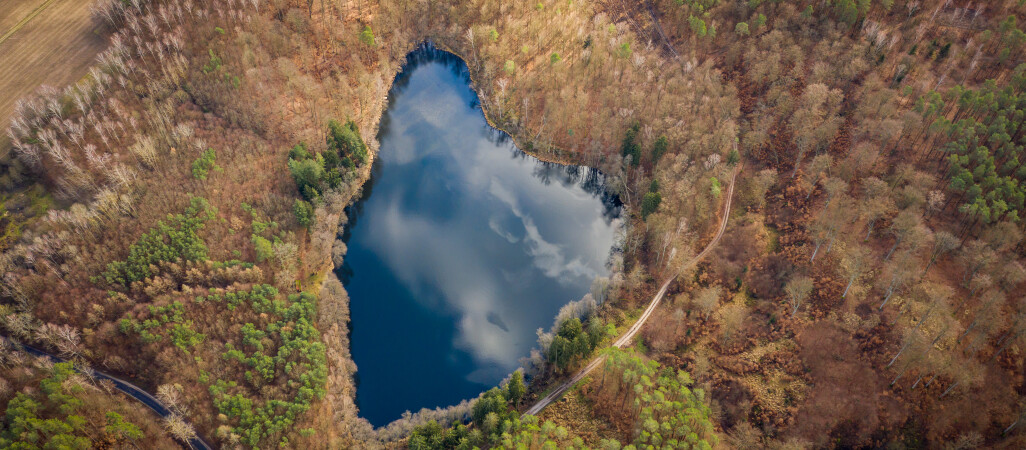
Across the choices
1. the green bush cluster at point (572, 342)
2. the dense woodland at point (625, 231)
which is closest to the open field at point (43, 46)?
the dense woodland at point (625, 231)

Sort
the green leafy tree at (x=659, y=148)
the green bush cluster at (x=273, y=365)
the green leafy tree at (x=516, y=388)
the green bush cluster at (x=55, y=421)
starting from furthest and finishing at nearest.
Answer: the green leafy tree at (x=659, y=148) < the green leafy tree at (x=516, y=388) < the green bush cluster at (x=273, y=365) < the green bush cluster at (x=55, y=421)

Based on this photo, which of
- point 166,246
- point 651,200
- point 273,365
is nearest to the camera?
point 273,365

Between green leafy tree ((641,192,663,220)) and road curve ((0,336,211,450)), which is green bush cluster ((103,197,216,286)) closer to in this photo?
road curve ((0,336,211,450))

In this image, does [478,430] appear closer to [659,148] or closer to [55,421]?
[55,421]

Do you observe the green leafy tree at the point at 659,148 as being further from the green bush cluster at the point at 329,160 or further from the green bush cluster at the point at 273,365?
the green bush cluster at the point at 273,365

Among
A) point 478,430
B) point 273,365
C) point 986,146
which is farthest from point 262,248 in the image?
point 986,146

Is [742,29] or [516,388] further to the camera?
[742,29]

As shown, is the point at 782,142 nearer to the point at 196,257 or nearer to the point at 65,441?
the point at 196,257
